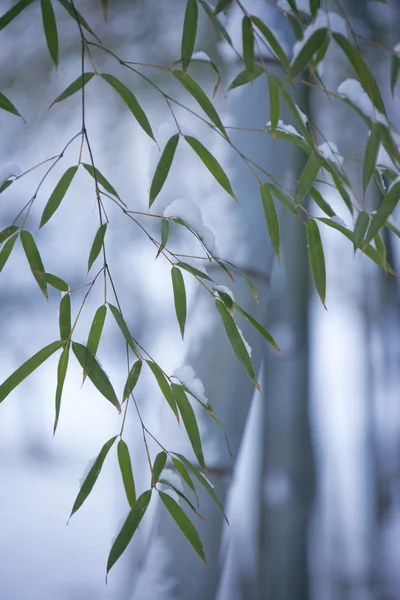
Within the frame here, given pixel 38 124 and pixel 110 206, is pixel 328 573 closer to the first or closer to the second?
pixel 110 206

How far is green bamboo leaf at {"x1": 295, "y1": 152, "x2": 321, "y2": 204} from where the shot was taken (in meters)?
0.42

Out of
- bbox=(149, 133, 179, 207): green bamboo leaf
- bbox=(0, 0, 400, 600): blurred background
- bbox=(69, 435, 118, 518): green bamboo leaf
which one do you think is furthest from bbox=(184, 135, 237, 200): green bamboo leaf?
bbox=(0, 0, 400, 600): blurred background

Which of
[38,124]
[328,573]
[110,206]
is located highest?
[38,124]

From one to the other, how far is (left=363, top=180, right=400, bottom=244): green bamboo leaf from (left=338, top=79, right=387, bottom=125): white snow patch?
0.17 feet

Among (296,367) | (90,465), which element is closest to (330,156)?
(90,465)

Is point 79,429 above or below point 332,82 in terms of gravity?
below

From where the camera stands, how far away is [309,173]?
43cm

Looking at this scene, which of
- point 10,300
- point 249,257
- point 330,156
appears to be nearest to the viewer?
point 330,156

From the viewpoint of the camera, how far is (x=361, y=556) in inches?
45.1

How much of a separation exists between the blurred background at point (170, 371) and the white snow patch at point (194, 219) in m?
0.49

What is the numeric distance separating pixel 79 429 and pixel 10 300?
35 cm

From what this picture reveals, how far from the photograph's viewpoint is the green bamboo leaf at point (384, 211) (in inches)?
15.4

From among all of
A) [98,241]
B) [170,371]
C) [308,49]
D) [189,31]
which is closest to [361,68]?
[308,49]

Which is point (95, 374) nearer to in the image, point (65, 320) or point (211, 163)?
point (65, 320)
